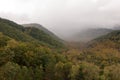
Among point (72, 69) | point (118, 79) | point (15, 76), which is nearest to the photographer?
point (15, 76)

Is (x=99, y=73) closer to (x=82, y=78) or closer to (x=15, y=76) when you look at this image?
(x=82, y=78)

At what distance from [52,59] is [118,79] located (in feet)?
117

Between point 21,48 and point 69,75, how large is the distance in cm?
2797

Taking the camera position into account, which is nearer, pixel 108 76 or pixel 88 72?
pixel 88 72

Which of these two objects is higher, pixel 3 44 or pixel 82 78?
pixel 3 44

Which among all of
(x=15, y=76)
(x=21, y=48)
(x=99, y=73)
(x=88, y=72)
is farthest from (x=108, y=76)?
(x=15, y=76)

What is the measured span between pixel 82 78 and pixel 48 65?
1756 centimetres

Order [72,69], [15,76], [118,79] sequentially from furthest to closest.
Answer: [118,79]
[72,69]
[15,76]

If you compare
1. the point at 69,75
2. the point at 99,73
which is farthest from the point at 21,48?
the point at 99,73

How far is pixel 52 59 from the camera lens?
16362 cm

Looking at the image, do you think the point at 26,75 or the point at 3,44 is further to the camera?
the point at 3,44

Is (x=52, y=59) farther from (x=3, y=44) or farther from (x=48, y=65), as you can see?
(x=3, y=44)

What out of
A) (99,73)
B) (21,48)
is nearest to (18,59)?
(21,48)

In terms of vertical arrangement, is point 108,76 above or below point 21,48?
below
